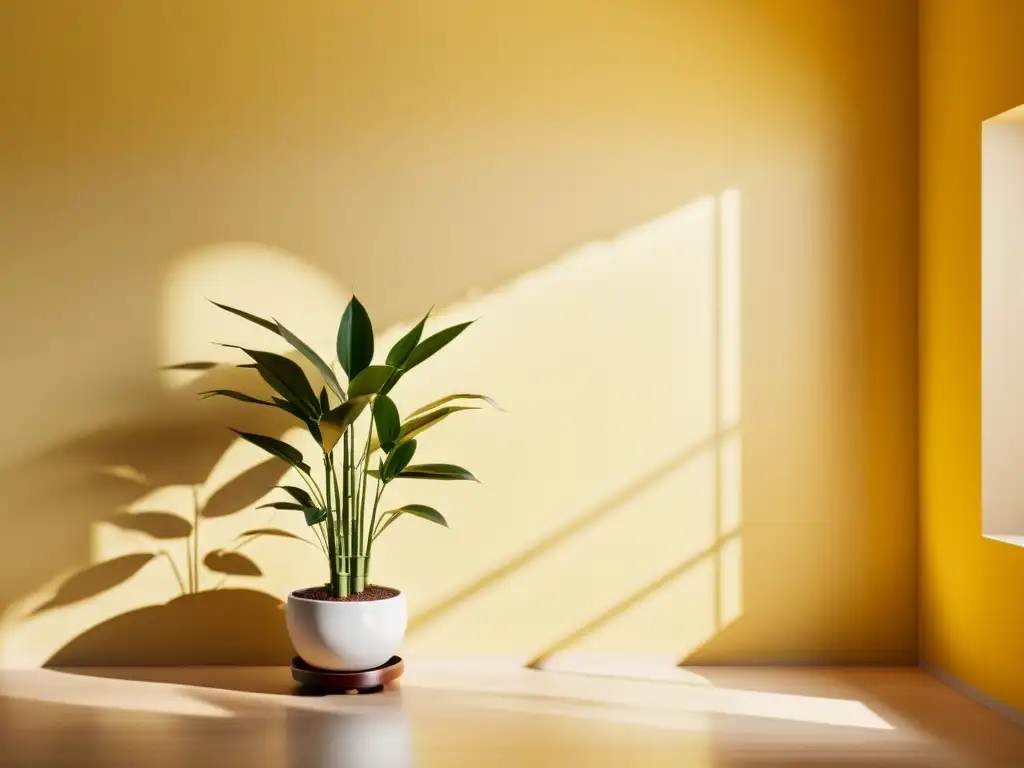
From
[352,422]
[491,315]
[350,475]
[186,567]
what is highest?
[491,315]

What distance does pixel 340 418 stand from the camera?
8.88ft

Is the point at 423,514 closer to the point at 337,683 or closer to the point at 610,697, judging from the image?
the point at 337,683

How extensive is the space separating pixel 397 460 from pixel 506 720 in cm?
79

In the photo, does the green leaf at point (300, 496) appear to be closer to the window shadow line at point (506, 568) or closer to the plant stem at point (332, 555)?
the plant stem at point (332, 555)

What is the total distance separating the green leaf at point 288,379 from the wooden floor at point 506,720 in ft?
2.78

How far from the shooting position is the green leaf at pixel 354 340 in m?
2.88

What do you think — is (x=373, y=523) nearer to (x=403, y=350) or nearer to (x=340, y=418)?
(x=340, y=418)

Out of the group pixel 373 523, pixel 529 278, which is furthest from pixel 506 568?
pixel 529 278

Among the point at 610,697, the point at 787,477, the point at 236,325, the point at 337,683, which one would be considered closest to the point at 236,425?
the point at 236,325

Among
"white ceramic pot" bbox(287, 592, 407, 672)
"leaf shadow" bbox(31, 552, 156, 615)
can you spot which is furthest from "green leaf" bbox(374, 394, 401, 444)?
"leaf shadow" bbox(31, 552, 156, 615)

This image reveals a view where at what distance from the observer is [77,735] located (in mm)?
2529

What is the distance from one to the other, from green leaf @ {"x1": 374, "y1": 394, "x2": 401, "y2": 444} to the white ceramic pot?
0.48 meters

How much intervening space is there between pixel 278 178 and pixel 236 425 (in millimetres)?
823

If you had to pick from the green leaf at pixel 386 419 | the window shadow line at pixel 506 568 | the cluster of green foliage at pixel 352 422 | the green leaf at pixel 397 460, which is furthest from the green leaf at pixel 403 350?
the window shadow line at pixel 506 568
